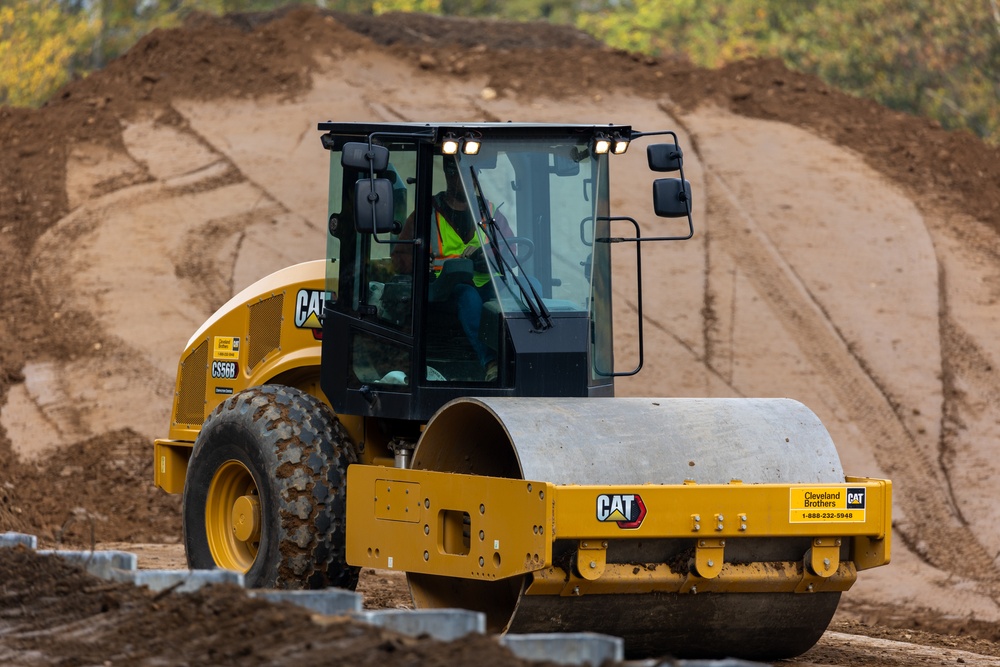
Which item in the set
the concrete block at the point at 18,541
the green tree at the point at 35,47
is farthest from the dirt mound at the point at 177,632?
the green tree at the point at 35,47

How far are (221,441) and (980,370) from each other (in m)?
10.5

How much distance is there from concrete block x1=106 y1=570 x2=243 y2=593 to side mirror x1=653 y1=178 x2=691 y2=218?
3.14 m

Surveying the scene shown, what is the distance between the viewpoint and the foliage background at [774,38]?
29266 mm

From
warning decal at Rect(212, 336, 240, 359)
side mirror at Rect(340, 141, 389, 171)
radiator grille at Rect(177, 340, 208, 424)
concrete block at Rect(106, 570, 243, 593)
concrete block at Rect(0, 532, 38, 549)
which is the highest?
side mirror at Rect(340, 141, 389, 171)

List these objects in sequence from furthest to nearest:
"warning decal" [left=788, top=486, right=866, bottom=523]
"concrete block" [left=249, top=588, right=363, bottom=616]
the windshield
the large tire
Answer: the large tire
the windshield
"warning decal" [left=788, top=486, right=866, bottom=523]
"concrete block" [left=249, top=588, right=363, bottom=616]

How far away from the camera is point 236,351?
30.5ft

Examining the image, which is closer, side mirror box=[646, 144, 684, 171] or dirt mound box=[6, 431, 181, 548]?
side mirror box=[646, 144, 684, 171]

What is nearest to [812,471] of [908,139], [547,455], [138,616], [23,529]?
[547,455]

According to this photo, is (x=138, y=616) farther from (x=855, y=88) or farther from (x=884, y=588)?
(x=855, y=88)

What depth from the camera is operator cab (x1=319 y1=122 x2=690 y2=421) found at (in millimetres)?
7406

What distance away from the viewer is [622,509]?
654cm

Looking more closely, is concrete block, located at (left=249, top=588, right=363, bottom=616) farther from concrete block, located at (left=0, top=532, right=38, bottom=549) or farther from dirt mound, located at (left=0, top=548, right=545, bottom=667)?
concrete block, located at (left=0, top=532, right=38, bottom=549)

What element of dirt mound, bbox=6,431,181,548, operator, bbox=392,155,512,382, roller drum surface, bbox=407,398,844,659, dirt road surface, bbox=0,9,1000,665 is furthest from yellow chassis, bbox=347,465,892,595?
dirt mound, bbox=6,431,181,548

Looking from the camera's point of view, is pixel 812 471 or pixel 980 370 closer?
pixel 812 471
